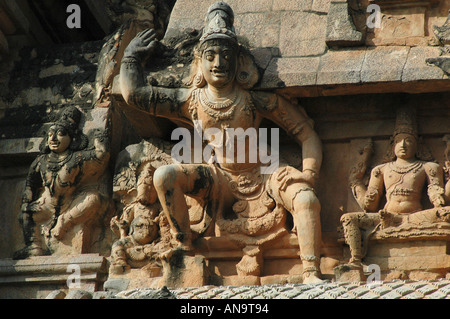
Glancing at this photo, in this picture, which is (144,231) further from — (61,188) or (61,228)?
(61,188)

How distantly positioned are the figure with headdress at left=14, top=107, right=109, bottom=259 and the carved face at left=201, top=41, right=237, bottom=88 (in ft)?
4.81

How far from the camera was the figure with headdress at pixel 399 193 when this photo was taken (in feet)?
39.6

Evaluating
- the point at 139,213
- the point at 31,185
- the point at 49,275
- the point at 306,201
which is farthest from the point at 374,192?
the point at 31,185

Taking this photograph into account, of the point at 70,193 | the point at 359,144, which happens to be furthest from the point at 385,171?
the point at 70,193

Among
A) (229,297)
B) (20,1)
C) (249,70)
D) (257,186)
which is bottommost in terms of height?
(229,297)

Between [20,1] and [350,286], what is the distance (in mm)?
5108

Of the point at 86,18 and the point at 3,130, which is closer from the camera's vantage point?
the point at 3,130

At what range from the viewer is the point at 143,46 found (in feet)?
41.9

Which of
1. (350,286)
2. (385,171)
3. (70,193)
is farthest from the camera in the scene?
(70,193)

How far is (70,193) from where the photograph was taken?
13.4 metres

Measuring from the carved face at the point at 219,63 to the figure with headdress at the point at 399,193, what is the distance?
1.32 metres

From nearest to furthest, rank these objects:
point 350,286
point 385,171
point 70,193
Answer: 1. point 350,286
2. point 385,171
3. point 70,193

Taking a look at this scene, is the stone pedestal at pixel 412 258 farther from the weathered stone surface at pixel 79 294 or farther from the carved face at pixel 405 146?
the weathered stone surface at pixel 79 294

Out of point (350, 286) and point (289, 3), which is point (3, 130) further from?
point (350, 286)
